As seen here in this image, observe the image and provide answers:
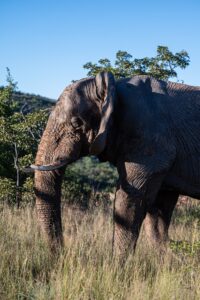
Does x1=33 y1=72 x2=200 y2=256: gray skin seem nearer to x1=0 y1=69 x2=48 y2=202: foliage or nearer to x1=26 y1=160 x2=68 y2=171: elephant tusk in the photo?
x1=26 y1=160 x2=68 y2=171: elephant tusk

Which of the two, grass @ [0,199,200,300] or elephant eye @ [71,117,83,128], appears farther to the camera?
elephant eye @ [71,117,83,128]

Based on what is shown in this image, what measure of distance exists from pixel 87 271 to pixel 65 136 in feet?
5.65

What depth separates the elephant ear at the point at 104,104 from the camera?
591 centimetres

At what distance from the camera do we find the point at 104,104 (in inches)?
234

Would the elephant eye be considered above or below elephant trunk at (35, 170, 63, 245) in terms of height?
above

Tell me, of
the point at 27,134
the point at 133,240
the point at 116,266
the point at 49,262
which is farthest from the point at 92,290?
the point at 27,134

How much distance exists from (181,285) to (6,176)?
729 centimetres

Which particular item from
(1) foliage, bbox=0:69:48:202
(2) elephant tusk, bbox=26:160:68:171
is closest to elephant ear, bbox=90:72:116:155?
(2) elephant tusk, bbox=26:160:68:171

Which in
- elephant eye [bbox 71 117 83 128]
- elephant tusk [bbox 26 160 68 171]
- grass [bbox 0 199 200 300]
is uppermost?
elephant eye [bbox 71 117 83 128]

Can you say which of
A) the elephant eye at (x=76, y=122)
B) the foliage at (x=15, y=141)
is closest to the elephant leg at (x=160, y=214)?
the elephant eye at (x=76, y=122)

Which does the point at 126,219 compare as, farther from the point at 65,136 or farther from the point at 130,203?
the point at 65,136

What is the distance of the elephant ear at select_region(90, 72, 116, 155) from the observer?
19.4 ft

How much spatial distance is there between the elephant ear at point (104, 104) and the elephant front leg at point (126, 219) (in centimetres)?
58

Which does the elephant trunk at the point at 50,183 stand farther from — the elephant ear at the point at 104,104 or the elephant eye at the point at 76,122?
the elephant ear at the point at 104,104
